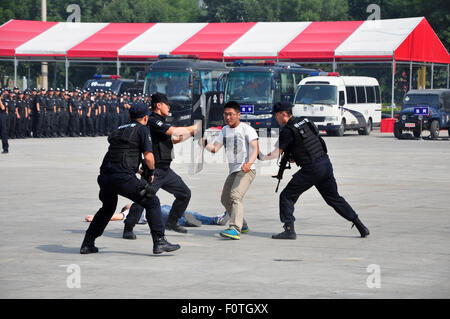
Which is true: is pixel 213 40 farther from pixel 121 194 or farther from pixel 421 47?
pixel 121 194

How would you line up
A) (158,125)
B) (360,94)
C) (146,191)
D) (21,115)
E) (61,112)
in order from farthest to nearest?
1. (360,94)
2. (61,112)
3. (21,115)
4. (158,125)
5. (146,191)

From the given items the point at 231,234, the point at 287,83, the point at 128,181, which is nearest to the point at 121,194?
the point at 128,181

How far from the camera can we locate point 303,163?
33.7ft

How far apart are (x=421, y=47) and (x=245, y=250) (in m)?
35.2

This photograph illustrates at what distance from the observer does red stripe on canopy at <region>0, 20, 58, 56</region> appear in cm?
4453

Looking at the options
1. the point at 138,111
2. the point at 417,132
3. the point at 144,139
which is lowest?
the point at 417,132

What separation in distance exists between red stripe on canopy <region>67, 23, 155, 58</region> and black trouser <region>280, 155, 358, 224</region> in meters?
34.5

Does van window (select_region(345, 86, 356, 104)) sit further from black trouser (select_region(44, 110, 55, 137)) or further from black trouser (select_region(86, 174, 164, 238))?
black trouser (select_region(86, 174, 164, 238))

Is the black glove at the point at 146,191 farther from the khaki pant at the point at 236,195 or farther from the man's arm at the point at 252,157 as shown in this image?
the man's arm at the point at 252,157

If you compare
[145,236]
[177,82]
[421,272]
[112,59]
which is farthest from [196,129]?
[112,59]

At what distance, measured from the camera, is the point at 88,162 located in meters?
21.3

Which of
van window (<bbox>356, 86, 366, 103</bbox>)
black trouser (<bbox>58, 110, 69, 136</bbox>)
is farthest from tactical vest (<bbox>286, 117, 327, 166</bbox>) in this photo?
van window (<bbox>356, 86, 366, 103</bbox>)

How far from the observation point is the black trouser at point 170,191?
33.5ft

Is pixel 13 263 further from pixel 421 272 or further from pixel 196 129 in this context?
pixel 421 272
